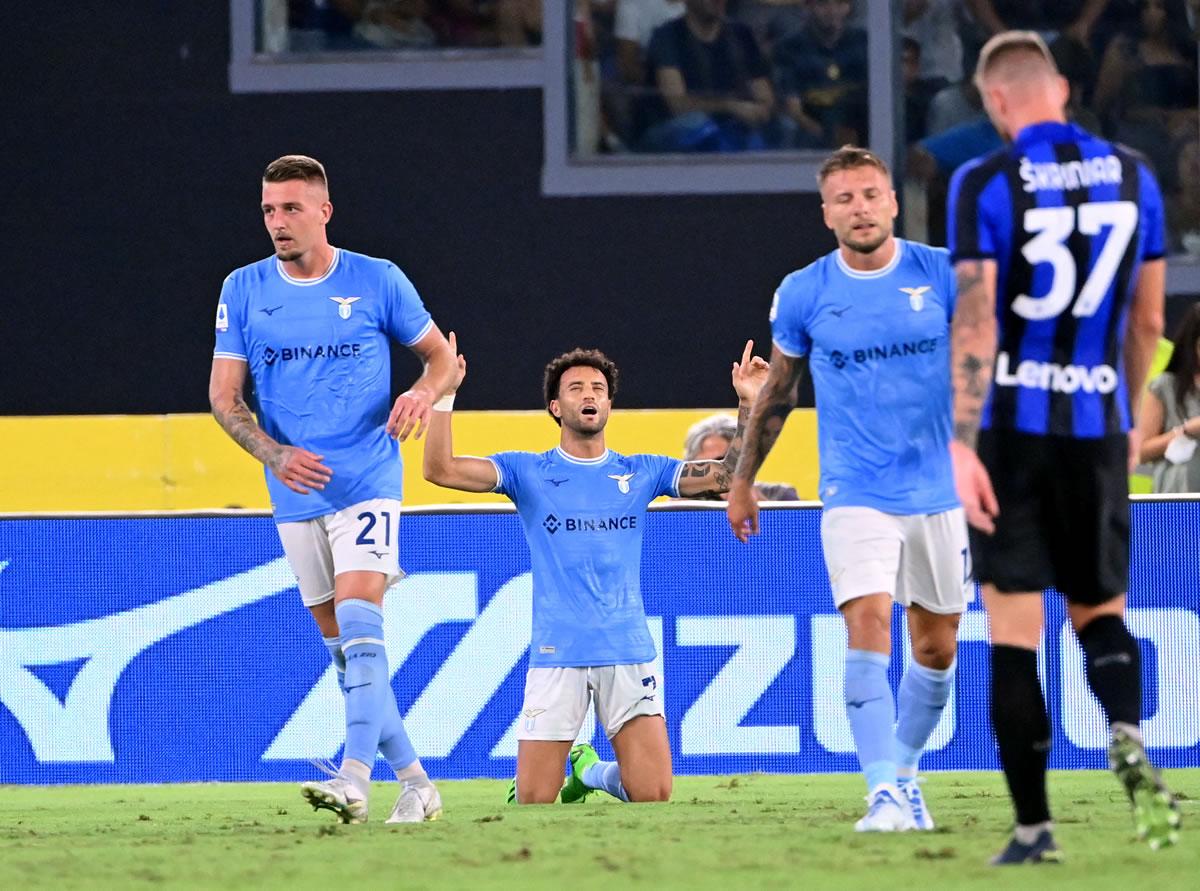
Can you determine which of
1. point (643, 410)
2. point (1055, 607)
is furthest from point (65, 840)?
point (643, 410)

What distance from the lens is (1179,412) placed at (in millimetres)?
9836

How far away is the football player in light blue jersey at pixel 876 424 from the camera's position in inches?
249

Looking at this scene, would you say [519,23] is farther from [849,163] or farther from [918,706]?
[918,706]

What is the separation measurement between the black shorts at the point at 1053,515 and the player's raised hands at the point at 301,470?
2.70 metres

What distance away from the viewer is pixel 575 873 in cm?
510

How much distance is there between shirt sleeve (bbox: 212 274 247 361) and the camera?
7418mm

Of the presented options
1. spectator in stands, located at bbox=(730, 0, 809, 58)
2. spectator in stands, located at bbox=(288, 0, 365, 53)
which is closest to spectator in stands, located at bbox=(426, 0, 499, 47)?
spectator in stands, located at bbox=(288, 0, 365, 53)

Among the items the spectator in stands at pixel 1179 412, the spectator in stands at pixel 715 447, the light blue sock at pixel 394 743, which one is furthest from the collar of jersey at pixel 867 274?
the spectator in stands at pixel 715 447

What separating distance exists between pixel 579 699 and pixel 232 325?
2066 millimetres

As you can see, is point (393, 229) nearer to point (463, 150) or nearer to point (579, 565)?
point (463, 150)

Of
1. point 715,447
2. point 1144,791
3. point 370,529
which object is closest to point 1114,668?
point 1144,791

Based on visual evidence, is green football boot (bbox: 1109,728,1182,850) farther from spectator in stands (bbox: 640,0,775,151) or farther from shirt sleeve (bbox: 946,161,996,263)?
spectator in stands (bbox: 640,0,775,151)

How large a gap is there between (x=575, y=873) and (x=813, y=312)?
6.71 ft

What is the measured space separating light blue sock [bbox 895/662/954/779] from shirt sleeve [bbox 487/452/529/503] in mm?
2282
